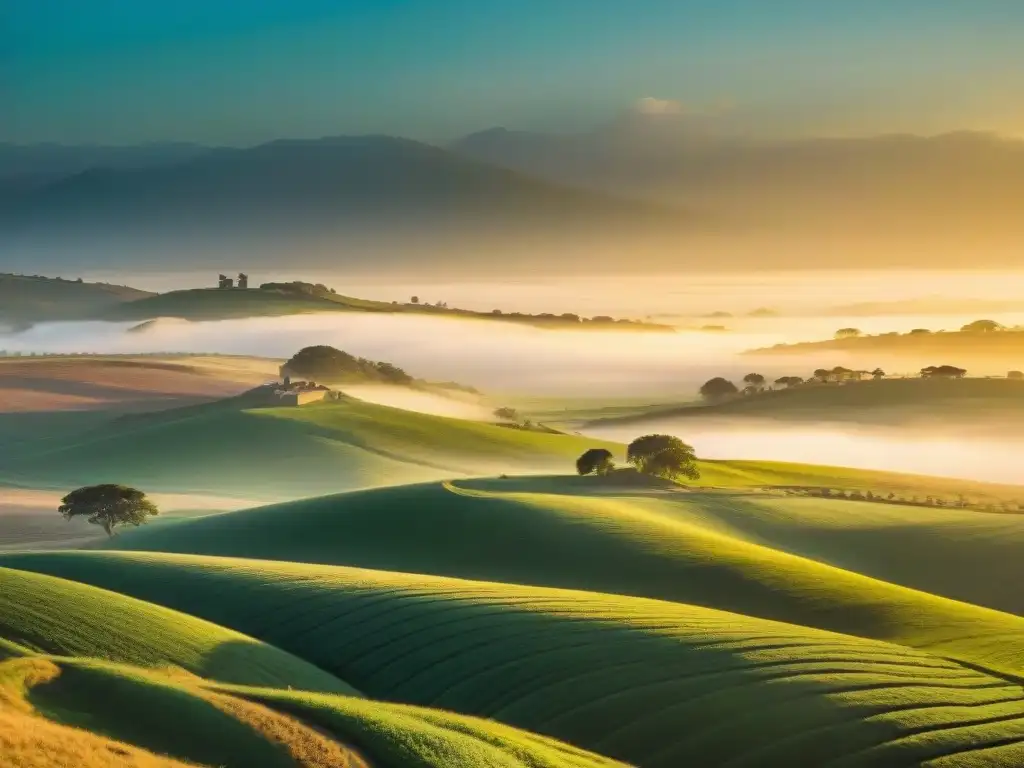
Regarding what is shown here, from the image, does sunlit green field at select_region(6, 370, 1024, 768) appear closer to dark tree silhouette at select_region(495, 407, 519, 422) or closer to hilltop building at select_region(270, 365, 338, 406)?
hilltop building at select_region(270, 365, 338, 406)

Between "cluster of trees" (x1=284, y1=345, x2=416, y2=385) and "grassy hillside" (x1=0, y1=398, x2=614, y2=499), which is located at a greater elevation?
"cluster of trees" (x1=284, y1=345, x2=416, y2=385)

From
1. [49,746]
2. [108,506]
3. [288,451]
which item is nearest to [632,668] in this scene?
[49,746]

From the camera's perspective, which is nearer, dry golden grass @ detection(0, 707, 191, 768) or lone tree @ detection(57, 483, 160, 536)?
dry golden grass @ detection(0, 707, 191, 768)

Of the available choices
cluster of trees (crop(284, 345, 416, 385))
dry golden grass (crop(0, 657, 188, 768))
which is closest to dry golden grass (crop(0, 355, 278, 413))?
cluster of trees (crop(284, 345, 416, 385))

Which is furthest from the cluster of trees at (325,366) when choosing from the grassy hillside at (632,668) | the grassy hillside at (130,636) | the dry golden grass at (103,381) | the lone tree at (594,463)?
the grassy hillside at (130,636)

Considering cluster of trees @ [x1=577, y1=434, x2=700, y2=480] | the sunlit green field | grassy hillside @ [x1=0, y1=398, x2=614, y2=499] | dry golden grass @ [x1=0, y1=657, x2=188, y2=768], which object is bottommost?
grassy hillside @ [x1=0, y1=398, x2=614, y2=499]

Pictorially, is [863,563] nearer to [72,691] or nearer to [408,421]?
[72,691]

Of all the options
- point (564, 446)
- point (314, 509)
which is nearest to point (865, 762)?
point (314, 509)
